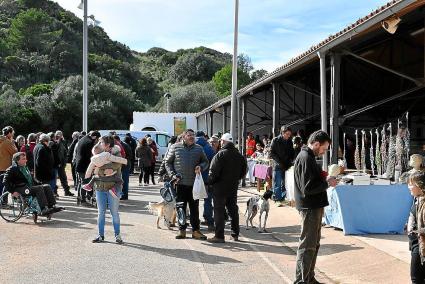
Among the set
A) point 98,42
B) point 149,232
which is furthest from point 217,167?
point 98,42

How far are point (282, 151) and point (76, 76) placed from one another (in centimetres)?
→ 5073

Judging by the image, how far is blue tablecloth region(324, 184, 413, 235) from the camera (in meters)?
9.06

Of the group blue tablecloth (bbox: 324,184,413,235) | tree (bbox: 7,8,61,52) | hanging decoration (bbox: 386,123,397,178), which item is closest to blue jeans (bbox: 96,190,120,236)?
blue tablecloth (bbox: 324,184,413,235)

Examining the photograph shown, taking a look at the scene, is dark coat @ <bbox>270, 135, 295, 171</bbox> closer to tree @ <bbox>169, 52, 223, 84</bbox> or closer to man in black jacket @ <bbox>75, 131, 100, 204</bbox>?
man in black jacket @ <bbox>75, 131, 100, 204</bbox>

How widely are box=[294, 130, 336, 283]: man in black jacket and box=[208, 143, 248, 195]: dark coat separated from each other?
9.30 feet

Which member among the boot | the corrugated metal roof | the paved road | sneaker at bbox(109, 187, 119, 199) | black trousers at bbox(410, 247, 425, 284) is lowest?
the paved road

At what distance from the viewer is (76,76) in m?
60.0

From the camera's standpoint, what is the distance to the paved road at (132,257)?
6535 millimetres

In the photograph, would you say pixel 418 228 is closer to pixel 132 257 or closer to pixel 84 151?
pixel 132 257

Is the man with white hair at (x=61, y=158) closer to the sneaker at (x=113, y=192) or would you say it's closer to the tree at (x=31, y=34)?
the sneaker at (x=113, y=192)

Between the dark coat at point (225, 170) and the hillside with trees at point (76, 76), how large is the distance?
38636mm

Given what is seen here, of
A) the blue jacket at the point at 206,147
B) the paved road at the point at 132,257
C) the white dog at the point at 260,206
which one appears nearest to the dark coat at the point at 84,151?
the paved road at the point at 132,257

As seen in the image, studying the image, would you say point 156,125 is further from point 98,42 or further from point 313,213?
point 98,42

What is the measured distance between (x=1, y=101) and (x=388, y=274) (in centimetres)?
4753
